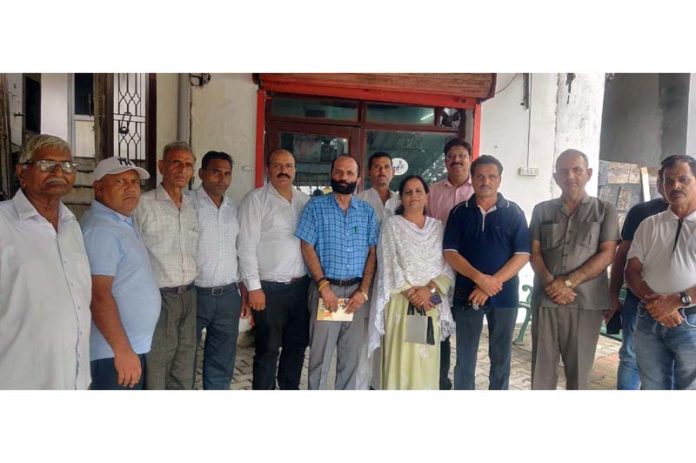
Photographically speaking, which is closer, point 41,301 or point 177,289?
point 41,301

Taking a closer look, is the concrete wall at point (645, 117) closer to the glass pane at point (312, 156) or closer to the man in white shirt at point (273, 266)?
the glass pane at point (312, 156)

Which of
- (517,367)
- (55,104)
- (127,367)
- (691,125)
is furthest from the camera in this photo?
(691,125)

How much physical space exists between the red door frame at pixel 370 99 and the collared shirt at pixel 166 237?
207 centimetres

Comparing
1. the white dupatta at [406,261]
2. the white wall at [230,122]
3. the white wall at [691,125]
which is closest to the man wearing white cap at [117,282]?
the white dupatta at [406,261]

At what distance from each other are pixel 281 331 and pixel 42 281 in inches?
54.9

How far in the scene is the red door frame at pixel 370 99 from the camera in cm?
452

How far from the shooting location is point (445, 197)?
326 centimetres

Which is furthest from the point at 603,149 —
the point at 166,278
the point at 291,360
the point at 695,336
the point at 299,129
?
the point at 166,278

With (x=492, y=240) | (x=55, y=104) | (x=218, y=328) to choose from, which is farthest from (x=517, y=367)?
(x=55, y=104)

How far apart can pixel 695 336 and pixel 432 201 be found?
1760mm

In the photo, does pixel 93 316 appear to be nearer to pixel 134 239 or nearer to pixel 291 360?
pixel 134 239

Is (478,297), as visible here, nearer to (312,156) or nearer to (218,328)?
(218,328)

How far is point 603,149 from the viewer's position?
857 cm

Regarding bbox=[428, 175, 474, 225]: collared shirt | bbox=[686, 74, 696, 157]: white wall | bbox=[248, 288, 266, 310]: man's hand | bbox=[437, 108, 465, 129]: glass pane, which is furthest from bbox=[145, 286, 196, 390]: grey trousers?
bbox=[686, 74, 696, 157]: white wall
